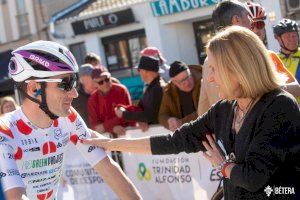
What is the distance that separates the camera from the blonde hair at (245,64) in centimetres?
271

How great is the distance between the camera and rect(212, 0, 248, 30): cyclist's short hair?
4.15 meters

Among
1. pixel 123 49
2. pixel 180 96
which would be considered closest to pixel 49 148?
pixel 180 96

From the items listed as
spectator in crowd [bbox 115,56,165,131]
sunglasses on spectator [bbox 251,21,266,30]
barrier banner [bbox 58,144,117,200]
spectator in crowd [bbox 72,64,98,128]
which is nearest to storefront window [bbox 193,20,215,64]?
spectator in crowd [bbox 72,64,98,128]

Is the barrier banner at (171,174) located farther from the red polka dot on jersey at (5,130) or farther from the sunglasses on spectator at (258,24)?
the red polka dot on jersey at (5,130)

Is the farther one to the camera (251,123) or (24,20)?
(24,20)

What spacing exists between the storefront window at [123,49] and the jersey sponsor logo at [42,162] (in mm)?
18582

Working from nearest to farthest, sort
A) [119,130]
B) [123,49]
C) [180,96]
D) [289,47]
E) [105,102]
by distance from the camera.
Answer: [289,47] → [180,96] → [119,130] → [105,102] → [123,49]

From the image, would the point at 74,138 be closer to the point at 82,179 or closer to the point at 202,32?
the point at 82,179

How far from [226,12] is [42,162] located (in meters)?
1.72

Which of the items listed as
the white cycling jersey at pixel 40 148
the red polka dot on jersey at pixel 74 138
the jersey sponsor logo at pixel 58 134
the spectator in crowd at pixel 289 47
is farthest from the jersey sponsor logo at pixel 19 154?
the spectator in crowd at pixel 289 47

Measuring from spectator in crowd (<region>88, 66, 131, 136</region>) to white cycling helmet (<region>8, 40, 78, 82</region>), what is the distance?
4187 mm

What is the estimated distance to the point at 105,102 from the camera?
296 inches

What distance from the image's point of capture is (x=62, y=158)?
3533mm

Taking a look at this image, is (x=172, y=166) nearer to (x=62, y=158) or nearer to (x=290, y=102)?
(x=62, y=158)
